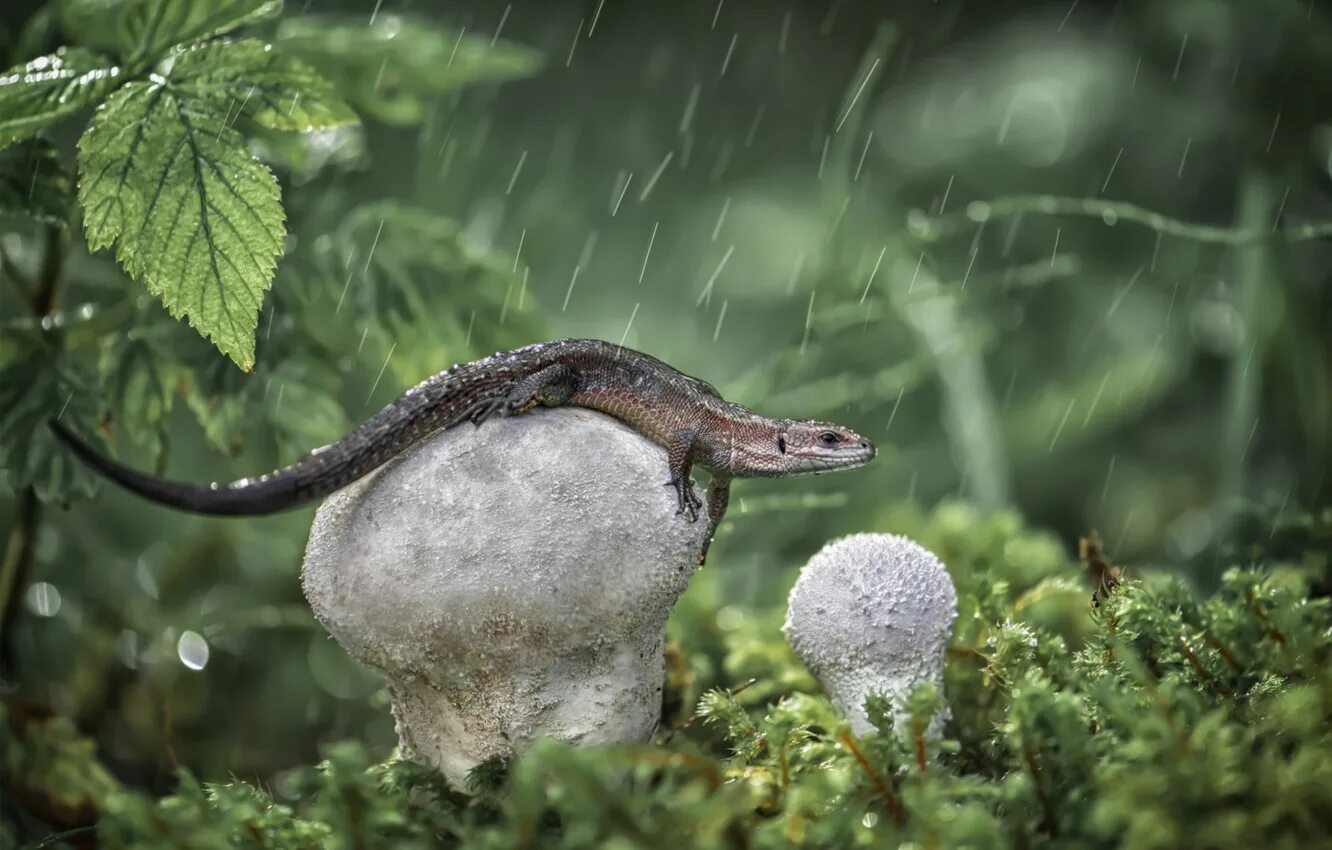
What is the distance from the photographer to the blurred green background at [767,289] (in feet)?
6.08

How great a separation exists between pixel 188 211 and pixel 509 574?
A: 22.4 inches

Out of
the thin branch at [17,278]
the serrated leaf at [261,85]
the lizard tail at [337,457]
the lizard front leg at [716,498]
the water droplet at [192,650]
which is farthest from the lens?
the water droplet at [192,650]

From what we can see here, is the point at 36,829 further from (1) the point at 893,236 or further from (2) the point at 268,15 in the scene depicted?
(1) the point at 893,236

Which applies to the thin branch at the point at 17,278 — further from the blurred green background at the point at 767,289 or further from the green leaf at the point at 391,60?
the green leaf at the point at 391,60

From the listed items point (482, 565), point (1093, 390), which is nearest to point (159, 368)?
point (482, 565)

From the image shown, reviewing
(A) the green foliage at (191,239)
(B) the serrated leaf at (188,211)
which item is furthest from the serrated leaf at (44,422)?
(B) the serrated leaf at (188,211)

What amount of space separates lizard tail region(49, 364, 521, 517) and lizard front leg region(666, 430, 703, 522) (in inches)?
8.4

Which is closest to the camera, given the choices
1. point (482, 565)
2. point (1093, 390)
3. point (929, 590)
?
point (482, 565)

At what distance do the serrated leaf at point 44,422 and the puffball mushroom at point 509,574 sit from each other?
1.32ft

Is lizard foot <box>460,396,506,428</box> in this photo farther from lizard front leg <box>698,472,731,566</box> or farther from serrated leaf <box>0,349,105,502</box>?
serrated leaf <box>0,349,105,502</box>

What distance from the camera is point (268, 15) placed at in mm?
1560

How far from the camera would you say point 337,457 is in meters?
1.28

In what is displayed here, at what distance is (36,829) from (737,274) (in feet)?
8.20

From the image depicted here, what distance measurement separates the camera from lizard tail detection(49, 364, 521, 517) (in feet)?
3.85
